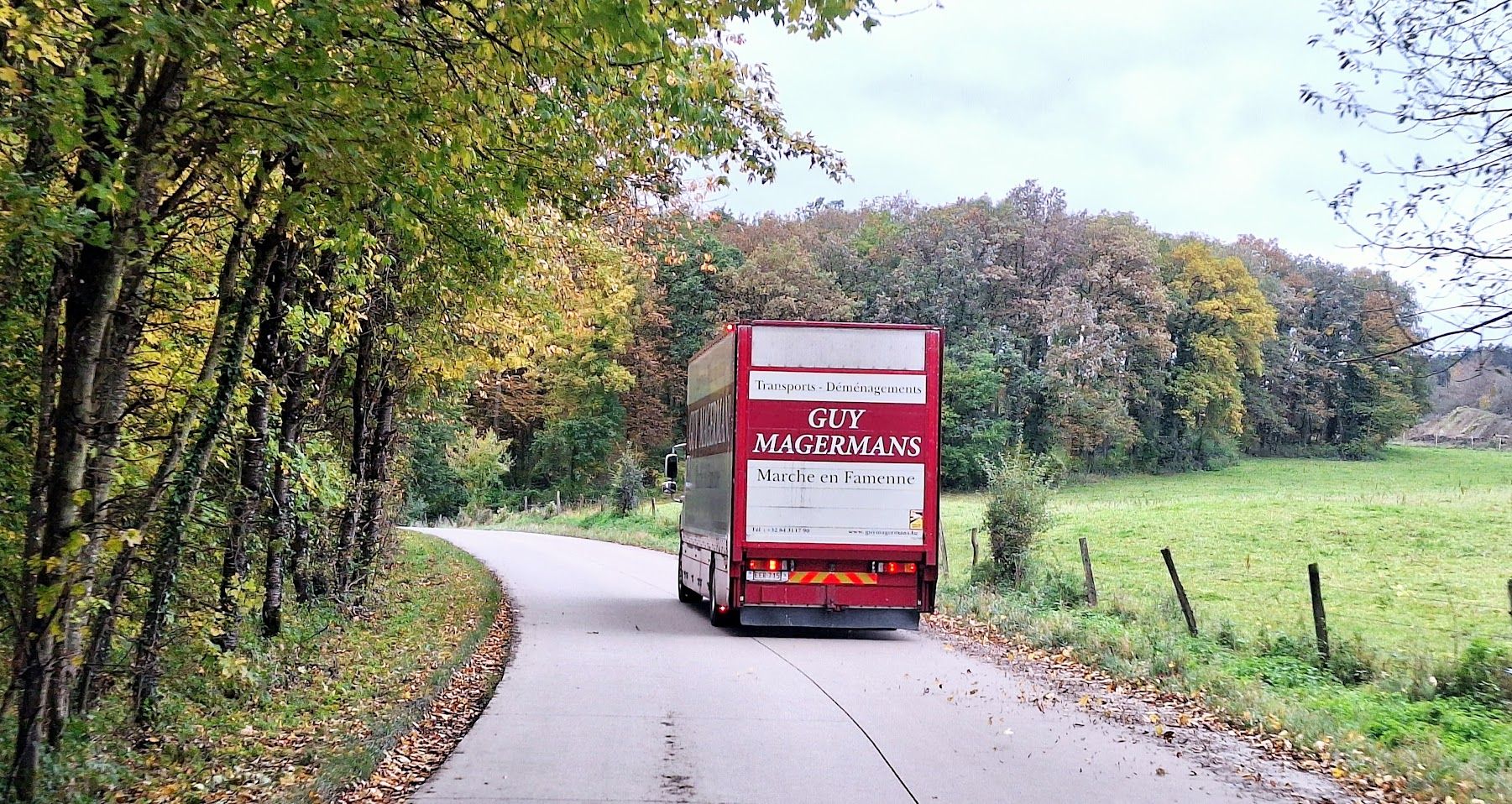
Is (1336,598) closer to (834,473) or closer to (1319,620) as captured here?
(1319,620)

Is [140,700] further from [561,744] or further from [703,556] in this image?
[703,556]

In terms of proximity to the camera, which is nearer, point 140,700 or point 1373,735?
point 140,700

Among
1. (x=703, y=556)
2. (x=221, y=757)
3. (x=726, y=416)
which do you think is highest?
(x=726, y=416)

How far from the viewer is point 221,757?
788 cm

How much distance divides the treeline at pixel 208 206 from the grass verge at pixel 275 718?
0.23 m

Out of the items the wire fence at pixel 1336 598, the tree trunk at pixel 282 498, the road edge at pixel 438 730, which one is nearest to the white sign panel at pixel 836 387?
the wire fence at pixel 1336 598

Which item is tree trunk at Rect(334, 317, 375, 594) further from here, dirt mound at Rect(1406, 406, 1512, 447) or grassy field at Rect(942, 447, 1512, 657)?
dirt mound at Rect(1406, 406, 1512, 447)

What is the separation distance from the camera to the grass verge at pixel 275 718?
690cm

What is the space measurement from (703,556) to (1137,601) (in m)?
6.55

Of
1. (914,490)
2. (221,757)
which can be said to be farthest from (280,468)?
(914,490)

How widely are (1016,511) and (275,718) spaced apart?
13498mm

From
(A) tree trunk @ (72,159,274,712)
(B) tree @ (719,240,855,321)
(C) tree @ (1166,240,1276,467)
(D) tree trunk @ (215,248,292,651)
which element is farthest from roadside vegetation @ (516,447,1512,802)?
(C) tree @ (1166,240,1276,467)

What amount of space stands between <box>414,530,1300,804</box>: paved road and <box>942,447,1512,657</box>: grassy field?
5.52 m

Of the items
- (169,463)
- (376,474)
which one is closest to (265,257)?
(169,463)
